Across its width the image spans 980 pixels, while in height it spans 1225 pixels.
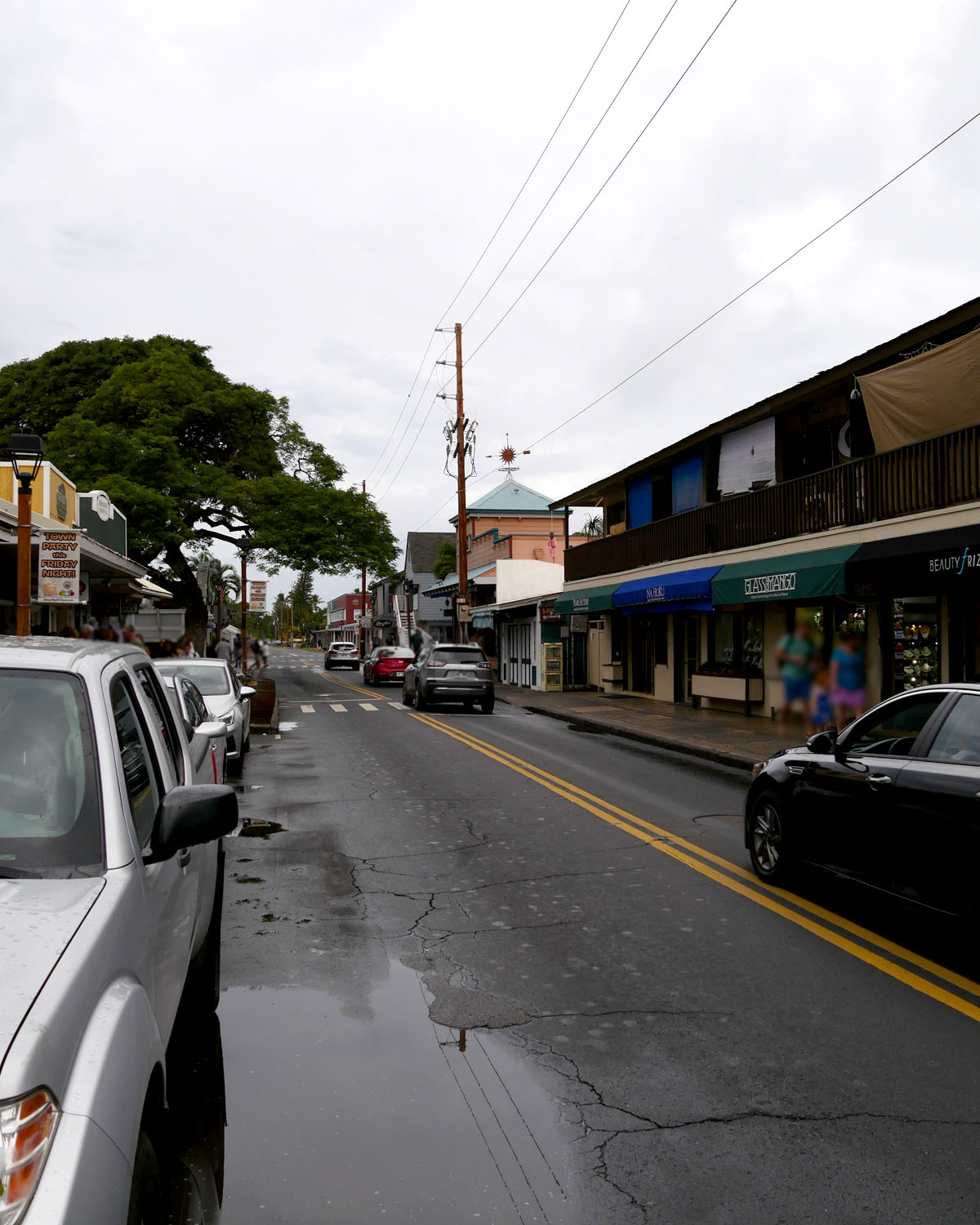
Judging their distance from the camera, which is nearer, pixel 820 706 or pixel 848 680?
pixel 820 706

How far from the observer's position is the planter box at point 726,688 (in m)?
22.0

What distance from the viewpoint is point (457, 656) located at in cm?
2584

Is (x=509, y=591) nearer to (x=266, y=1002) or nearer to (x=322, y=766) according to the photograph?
(x=322, y=766)

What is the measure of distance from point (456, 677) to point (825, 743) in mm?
18500

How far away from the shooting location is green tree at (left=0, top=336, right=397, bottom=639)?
3497 cm

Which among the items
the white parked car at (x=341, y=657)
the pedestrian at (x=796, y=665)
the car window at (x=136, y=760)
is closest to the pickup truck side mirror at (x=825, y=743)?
the car window at (x=136, y=760)

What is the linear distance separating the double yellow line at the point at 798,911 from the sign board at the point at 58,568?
609cm

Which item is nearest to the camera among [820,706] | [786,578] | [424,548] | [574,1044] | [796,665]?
[574,1044]

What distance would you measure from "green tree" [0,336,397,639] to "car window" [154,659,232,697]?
66.0ft

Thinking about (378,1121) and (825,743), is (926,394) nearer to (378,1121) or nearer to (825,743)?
(825,743)

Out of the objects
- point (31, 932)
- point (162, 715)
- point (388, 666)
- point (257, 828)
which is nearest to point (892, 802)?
point (162, 715)

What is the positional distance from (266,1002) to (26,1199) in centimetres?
342

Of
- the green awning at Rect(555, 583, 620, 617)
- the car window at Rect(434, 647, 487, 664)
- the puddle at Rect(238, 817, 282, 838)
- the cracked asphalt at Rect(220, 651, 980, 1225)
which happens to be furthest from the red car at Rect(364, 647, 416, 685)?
the cracked asphalt at Rect(220, 651, 980, 1225)

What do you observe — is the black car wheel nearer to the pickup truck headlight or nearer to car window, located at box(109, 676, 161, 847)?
car window, located at box(109, 676, 161, 847)
